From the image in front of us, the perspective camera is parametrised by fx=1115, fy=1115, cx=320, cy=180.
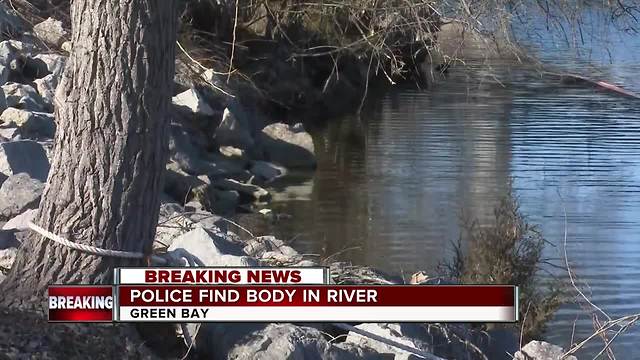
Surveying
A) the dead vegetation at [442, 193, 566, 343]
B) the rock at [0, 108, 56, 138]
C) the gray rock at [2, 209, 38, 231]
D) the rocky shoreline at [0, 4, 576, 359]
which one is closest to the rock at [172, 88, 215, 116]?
the rocky shoreline at [0, 4, 576, 359]

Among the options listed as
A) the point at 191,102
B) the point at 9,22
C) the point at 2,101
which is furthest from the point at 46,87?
the point at 191,102

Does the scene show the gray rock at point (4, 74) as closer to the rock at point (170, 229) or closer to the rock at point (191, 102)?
the rock at point (191, 102)

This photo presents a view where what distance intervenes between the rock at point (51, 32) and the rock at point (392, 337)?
10.1 m

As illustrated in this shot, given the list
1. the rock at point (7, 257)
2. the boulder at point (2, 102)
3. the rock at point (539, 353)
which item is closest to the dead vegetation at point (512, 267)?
the rock at point (539, 353)

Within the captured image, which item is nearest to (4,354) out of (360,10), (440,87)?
(360,10)

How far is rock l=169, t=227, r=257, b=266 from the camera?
5.96m

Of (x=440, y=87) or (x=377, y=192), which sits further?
(x=440, y=87)

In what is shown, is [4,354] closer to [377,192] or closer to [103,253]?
[103,253]

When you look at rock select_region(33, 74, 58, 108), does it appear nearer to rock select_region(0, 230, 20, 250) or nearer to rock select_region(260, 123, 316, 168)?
rock select_region(260, 123, 316, 168)

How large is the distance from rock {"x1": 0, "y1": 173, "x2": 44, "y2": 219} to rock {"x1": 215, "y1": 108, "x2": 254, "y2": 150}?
28.7 ft

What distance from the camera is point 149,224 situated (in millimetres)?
5246

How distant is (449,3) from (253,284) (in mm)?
4432

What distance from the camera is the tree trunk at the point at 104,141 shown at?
500 centimetres

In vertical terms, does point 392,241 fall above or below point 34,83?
below
